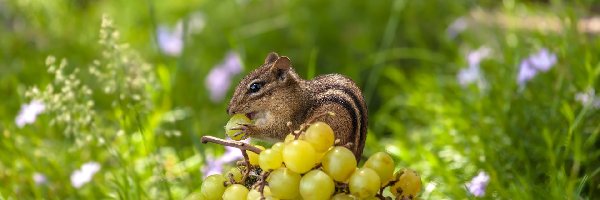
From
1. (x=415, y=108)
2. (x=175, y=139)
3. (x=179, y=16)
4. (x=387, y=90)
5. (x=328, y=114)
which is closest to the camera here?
(x=328, y=114)

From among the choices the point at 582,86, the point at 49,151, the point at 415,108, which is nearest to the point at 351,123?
the point at 582,86

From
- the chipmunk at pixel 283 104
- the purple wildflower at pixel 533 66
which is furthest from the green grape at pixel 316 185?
the purple wildflower at pixel 533 66

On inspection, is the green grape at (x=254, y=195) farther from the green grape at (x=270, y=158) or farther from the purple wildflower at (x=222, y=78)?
the purple wildflower at (x=222, y=78)

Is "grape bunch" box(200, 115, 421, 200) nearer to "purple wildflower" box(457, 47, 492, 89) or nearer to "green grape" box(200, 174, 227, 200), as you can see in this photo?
"green grape" box(200, 174, 227, 200)

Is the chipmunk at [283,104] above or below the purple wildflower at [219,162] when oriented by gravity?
below

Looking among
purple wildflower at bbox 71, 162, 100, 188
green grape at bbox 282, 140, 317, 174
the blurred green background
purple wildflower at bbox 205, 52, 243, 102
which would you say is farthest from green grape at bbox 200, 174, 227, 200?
purple wildflower at bbox 205, 52, 243, 102

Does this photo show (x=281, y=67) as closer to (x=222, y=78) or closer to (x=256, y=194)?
(x=256, y=194)

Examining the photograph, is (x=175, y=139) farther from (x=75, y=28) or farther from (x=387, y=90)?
(x=75, y=28)

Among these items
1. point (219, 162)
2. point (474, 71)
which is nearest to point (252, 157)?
point (219, 162)
